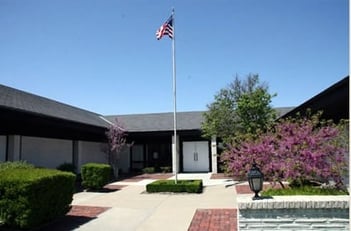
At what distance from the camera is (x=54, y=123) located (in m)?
17.1

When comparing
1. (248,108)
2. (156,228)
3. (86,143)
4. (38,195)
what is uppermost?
(248,108)

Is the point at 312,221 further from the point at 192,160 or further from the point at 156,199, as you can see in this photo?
the point at 192,160

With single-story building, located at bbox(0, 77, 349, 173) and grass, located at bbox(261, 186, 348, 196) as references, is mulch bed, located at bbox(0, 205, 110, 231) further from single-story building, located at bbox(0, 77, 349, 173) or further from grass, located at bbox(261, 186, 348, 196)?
grass, located at bbox(261, 186, 348, 196)

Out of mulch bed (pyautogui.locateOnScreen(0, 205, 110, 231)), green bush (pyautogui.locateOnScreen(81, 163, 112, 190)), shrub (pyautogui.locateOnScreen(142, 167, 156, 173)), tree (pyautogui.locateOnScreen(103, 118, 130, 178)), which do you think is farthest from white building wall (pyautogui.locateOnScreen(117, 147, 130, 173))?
mulch bed (pyautogui.locateOnScreen(0, 205, 110, 231))

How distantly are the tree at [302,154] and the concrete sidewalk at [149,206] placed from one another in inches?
96.9

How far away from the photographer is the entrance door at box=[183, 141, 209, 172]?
29828mm

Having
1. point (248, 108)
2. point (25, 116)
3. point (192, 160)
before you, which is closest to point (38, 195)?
point (25, 116)

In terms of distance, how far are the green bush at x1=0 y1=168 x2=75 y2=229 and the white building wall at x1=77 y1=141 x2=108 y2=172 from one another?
1400 centimetres

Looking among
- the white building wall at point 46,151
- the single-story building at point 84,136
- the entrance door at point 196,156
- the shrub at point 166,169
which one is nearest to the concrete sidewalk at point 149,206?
the single-story building at point 84,136

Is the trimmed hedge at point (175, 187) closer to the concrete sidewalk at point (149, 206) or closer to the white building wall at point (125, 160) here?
the concrete sidewalk at point (149, 206)

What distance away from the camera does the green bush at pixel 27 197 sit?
26.0 feet

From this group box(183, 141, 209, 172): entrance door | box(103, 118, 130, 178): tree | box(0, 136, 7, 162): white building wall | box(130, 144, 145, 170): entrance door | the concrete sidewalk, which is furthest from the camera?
box(130, 144, 145, 170): entrance door

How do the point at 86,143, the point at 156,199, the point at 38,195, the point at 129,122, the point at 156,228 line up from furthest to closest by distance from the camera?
the point at 129,122 → the point at 86,143 → the point at 156,199 → the point at 156,228 → the point at 38,195

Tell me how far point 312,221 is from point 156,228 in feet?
12.3
